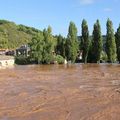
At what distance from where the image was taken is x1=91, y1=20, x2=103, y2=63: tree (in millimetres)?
62844

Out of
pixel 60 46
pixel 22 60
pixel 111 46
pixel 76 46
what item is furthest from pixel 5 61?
pixel 111 46

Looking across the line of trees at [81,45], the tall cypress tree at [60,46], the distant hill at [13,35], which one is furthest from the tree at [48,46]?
the distant hill at [13,35]

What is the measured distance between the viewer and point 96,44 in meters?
63.2

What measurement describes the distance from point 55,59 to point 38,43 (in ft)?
13.0

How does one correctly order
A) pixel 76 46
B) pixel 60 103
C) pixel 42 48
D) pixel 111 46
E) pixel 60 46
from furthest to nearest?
pixel 60 46 < pixel 76 46 < pixel 111 46 < pixel 42 48 < pixel 60 103

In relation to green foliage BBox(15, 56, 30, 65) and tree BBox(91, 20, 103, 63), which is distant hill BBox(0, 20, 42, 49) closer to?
green foliage BBox(15, 56, 30, 65)

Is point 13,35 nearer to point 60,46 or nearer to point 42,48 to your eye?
point 60,46

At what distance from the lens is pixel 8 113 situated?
15.2 meters

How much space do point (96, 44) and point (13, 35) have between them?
68.2 metres

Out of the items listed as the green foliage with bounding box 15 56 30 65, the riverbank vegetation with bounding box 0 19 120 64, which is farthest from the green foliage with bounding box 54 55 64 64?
the green foliage with bounding box 15 56 30 65

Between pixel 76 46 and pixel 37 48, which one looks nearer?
pixel 37 48

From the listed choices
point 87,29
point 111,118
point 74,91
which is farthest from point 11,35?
point 111,118

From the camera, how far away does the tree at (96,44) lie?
62844mm

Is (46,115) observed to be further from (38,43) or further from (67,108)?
(38,43)
